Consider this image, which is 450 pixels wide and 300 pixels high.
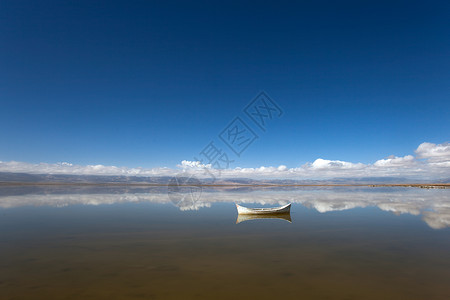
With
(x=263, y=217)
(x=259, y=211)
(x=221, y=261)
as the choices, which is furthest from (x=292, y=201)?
(x=221, y=261)

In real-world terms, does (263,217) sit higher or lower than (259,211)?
lower

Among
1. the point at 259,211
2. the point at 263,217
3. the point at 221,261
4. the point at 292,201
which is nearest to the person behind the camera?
the point at 221,261

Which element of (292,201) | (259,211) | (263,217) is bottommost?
(263,217)

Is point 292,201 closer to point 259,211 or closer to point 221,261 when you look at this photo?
point 259,211

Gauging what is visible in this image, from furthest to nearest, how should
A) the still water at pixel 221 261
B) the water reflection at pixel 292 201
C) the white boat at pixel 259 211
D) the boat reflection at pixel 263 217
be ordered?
the water reflection at pixel 292 201 < the white boat at pixel 259 211 < the boat reflection at pixel 263 217 < the still water at pixel 221 261

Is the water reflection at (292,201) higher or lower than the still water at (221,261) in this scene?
higher

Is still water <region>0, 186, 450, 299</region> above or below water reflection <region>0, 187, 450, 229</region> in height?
below

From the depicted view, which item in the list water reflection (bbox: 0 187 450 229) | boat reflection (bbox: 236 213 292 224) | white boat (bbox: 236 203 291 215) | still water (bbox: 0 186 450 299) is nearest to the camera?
still water (bbox: 0 186 450 299)

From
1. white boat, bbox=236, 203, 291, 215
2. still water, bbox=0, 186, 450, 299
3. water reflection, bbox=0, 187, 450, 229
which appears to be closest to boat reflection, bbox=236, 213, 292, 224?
white boat, bbox=236, 203, 291, 215

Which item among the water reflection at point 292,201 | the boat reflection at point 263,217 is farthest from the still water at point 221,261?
the water reflection at point 292,201

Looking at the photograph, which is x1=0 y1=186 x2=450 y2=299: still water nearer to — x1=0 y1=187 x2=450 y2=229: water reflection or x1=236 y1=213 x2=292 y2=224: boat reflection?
x1=236 y1=213 x2=292 y2=224: boat reflection

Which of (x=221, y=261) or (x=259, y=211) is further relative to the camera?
(x=259, y=211)

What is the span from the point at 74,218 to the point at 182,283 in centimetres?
1690

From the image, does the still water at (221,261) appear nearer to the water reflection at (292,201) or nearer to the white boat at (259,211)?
the white boat at (259,211)
